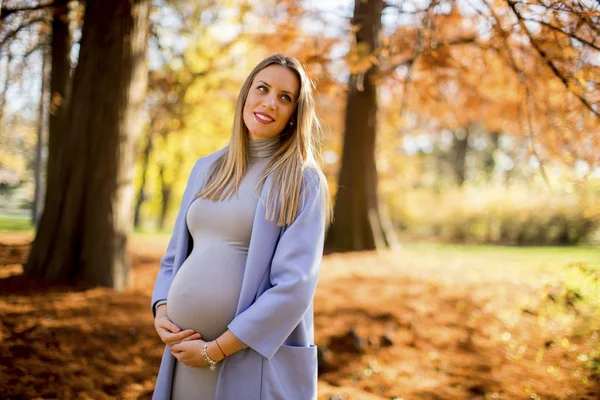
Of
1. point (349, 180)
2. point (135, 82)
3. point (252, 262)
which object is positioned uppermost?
point (135, 82)

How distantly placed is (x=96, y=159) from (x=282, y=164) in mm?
3679

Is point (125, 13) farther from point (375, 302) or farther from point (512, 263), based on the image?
point (512, 263)

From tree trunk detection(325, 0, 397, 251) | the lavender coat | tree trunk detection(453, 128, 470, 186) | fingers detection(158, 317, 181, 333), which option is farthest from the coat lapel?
tree trunk detection(453, 128, 470, 186)

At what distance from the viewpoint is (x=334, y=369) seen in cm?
396

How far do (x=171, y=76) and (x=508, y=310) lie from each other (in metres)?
9.46

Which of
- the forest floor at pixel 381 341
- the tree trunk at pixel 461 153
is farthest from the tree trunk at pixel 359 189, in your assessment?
the tree trunk at pixel 461 153

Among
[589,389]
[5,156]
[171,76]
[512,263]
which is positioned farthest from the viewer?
[5,156]

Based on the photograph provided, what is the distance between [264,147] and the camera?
2.08m

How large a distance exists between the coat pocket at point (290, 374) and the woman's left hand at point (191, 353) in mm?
261

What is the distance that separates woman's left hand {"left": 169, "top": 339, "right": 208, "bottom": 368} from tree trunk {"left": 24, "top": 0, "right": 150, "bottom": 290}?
351 cm

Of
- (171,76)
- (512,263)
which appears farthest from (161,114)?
(512,263)

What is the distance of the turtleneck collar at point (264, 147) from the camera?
82.0 inches

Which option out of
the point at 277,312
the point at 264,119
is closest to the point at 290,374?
the point at 277,312

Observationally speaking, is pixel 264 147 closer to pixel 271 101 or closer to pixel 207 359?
pixel 271 101
